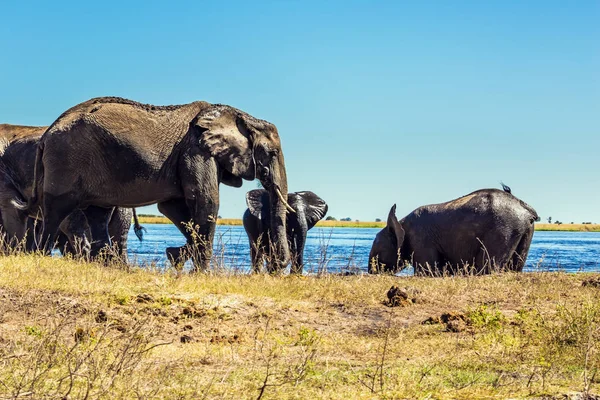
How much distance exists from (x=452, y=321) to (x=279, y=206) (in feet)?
17.7

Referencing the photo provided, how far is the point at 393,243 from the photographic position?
17.8 metres

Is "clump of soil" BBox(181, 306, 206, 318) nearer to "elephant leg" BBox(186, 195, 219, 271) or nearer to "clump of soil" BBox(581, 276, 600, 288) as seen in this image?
"elephant leg" BBox(186, 195, 219, 271)

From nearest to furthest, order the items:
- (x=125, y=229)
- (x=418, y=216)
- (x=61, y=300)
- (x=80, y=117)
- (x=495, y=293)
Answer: (x=61, y=300), (x=495, y=293), (x=80, y=117), (x=125, y=229), (x=418, y=216)

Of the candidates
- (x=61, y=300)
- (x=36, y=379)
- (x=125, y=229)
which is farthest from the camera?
(x=125, y=229)

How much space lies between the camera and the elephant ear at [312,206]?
16891 millimetres

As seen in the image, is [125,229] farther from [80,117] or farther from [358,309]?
[358,309]

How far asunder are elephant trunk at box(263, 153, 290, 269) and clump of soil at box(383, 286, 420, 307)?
3.50 meters

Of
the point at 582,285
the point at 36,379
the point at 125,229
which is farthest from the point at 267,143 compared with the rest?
the point at 36,379

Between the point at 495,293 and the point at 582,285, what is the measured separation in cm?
188

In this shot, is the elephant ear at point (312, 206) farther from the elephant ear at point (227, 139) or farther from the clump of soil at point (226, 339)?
the clump of soil at point (226, 339)

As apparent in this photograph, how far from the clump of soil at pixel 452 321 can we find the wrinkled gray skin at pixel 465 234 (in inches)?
216

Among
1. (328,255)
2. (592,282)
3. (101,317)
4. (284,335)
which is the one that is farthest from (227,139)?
(328,255)

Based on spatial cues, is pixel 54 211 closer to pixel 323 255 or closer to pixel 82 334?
pixel 323 255

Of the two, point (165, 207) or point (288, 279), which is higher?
point (165, 207)
